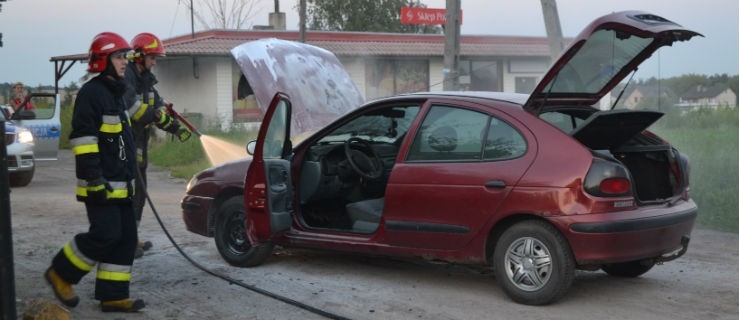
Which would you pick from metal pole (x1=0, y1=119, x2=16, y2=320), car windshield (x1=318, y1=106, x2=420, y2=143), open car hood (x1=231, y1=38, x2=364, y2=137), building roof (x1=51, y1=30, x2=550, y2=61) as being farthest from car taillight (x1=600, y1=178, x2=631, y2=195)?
building roof (x1=51, y1=30, x2=550, y2=61)

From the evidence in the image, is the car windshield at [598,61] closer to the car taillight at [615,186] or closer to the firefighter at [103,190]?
the car taillight at [615,186]

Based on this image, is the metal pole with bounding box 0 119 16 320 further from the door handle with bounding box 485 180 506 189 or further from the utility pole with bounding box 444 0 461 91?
the utility pole with bounding box 444 0 461 91

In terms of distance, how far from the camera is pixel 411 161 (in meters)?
6.47

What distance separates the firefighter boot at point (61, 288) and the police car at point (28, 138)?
812cm

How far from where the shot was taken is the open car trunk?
19.7 feet

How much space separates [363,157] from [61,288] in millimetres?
2644

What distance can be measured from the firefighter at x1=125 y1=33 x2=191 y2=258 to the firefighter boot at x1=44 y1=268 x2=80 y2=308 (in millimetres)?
1857

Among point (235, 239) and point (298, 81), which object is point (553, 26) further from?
point (235, 239)

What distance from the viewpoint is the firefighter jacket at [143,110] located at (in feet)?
24.8

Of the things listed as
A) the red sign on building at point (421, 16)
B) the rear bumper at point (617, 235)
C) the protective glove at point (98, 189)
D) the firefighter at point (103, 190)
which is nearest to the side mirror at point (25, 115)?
the firefighter at point (103, 190)

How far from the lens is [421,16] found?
37312 millimetres

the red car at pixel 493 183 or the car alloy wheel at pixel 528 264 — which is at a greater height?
the red car at pixel 493 183

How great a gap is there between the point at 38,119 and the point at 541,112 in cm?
1250

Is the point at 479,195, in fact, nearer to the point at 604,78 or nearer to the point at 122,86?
the point at 604,78
